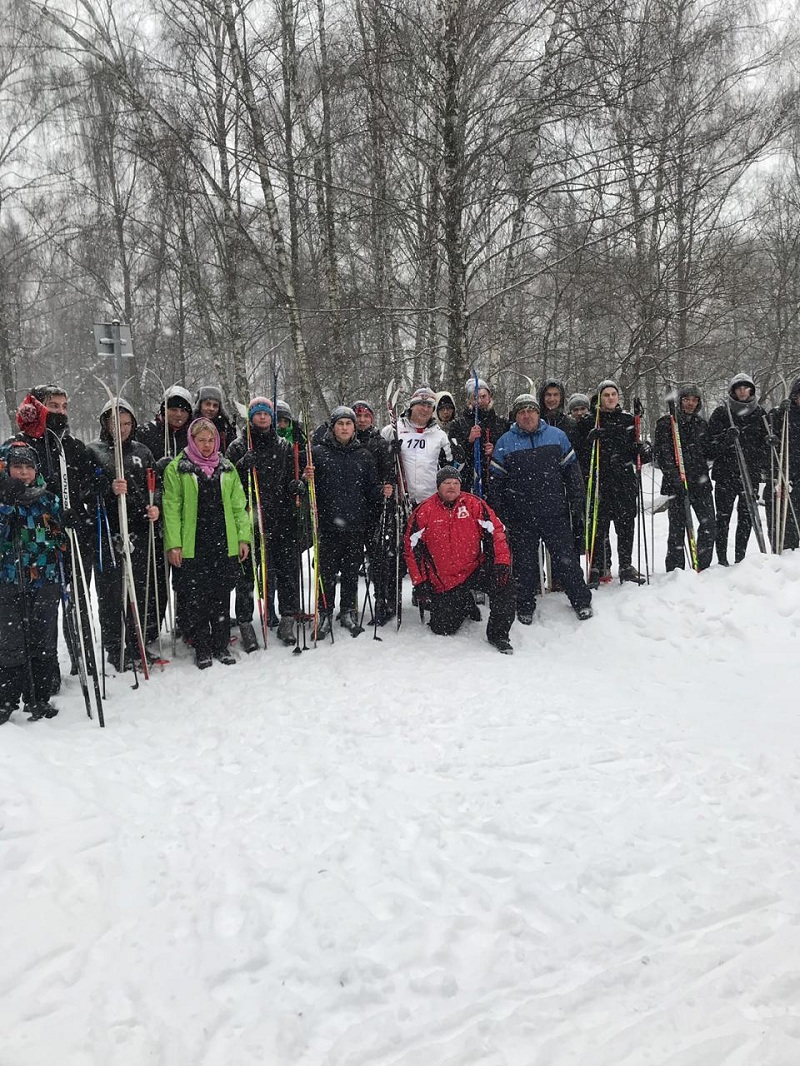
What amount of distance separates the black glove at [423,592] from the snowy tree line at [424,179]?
10.6 feet

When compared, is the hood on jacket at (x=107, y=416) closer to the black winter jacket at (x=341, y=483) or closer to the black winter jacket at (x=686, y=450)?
the black winter jacket at (x=341, y=483)

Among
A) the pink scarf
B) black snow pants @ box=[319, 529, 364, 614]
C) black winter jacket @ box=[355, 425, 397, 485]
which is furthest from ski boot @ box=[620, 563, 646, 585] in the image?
the pink scarf

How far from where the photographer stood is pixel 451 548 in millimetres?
5621

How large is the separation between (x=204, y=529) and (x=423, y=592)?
83.5 inches

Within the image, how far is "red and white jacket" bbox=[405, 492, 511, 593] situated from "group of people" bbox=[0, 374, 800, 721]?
0.06 feet

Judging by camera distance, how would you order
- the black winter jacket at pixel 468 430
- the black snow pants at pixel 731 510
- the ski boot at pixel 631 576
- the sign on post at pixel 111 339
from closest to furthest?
the ski boot at pixel 631 576 → the black winter jacket at pixel 468 430 → the black snow pants at pixel 731 510 → the sign on post at pixel 111 339

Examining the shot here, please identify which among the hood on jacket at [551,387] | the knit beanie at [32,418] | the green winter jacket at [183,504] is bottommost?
the green winter jacket at [183,504]

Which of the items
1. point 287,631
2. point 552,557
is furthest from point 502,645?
point 287,631

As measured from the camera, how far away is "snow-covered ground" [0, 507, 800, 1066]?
77.3 inches

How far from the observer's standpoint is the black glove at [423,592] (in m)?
5.79

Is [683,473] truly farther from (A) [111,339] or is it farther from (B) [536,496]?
(A) [111,339]

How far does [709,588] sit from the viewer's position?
18.9ft

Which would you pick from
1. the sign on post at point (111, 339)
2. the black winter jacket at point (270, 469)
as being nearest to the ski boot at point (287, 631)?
the black winter jacket at point (270, 469)

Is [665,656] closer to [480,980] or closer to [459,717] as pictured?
[459,717]
